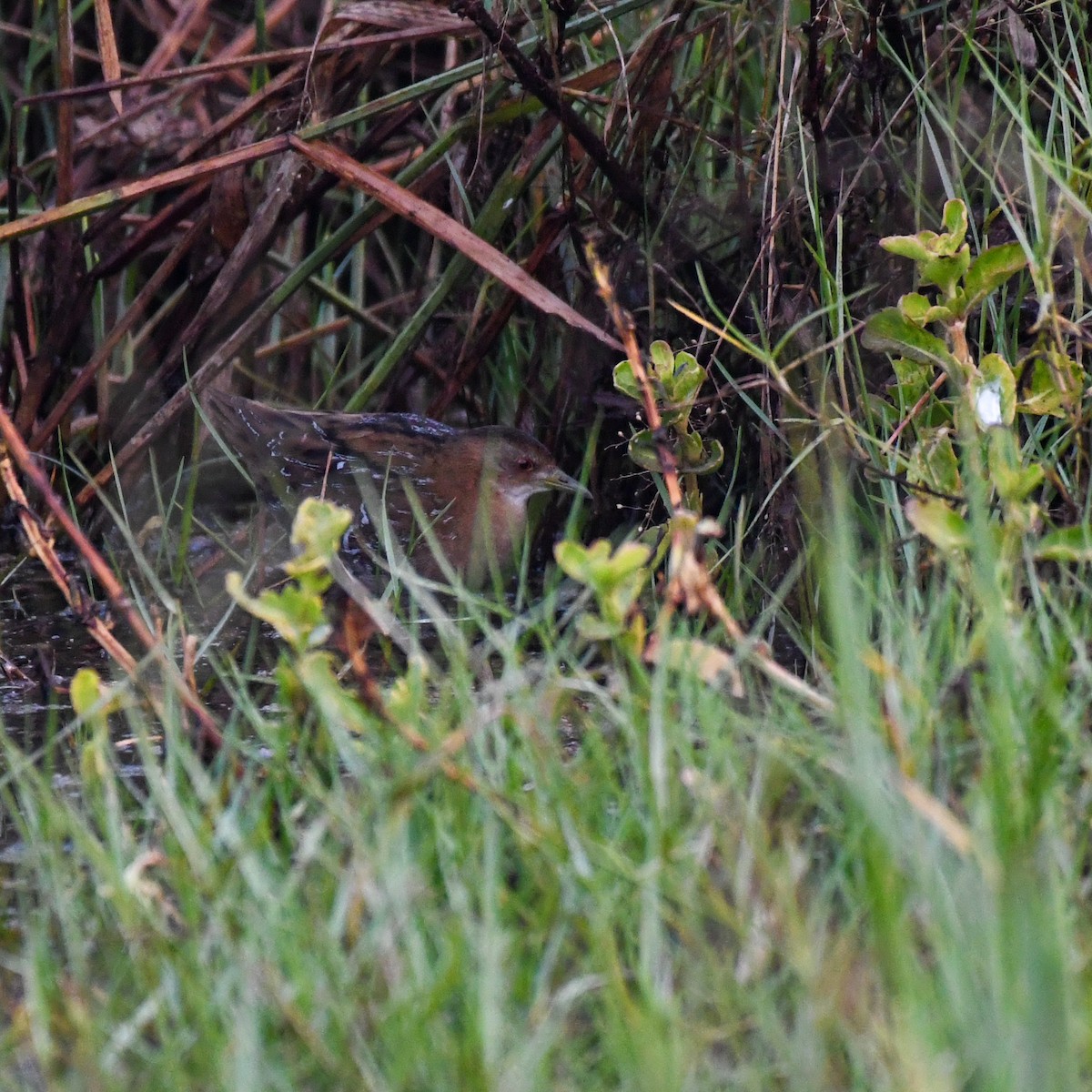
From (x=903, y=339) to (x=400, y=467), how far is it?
1.96m

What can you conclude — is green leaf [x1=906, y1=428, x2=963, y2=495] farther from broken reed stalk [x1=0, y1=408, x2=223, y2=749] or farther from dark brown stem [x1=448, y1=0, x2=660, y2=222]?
broken reed stalk [x1=0, y1=408, x2=223, y2=749]

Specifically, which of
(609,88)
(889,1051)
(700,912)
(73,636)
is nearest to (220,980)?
(700,912)

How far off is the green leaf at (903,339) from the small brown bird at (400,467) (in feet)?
4.60

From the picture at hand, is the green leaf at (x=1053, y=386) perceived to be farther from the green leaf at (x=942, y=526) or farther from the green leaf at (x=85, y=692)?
the green leaf at (x=85, y=692)

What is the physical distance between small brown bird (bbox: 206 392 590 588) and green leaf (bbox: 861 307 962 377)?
1401 millimetres

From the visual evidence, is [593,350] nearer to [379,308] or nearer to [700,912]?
[379,308]

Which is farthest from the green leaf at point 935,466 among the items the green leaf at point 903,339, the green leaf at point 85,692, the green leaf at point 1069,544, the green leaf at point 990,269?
the green leaf at point 85,692

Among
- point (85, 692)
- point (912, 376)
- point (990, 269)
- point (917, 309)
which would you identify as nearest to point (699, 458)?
point (912, 376)

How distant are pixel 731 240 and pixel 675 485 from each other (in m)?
1.40

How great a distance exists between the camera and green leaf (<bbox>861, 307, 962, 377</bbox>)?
2848 mm

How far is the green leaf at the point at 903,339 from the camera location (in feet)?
9.34

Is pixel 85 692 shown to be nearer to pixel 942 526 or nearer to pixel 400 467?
pixel 942 526

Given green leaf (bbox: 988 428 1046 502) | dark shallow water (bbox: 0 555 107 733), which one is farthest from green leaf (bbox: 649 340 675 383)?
dark shallow water (bbox: 0 555 107 733)

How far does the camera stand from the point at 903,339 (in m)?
2.88
